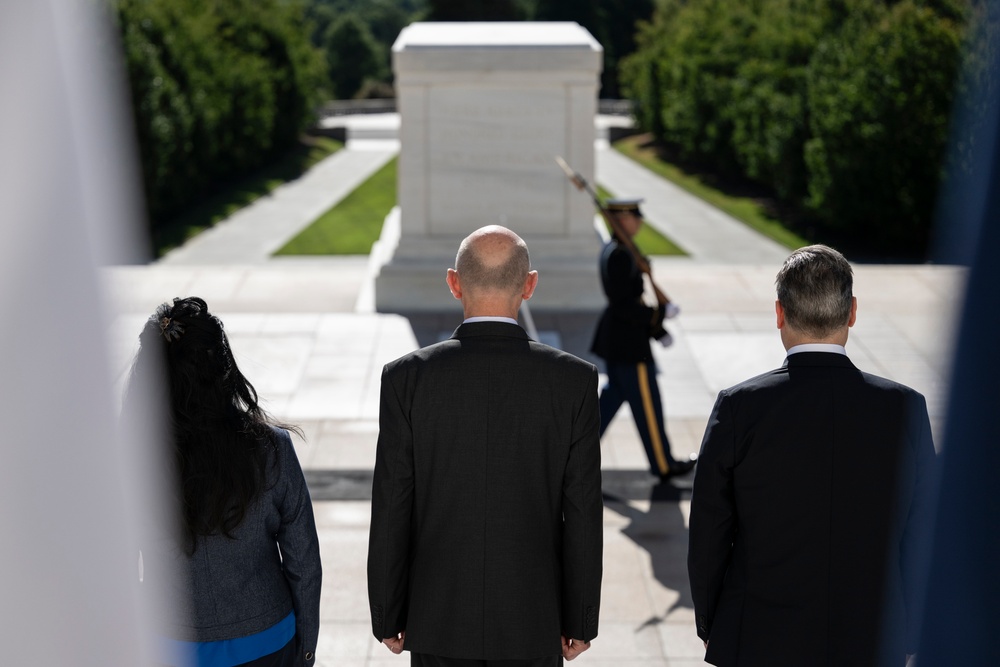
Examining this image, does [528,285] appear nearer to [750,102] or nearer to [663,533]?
[663,533]

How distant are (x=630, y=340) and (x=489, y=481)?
9.84 feet

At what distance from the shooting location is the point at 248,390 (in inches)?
112

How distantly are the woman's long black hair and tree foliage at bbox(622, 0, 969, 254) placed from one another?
14.9 m

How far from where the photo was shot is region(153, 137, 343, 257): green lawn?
19562 millimetres

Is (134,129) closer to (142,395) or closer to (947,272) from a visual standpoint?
(947,272)

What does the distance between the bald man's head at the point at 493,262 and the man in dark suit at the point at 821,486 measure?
595 mm

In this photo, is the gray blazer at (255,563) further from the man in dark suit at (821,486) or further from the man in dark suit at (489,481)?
the man in dark suit at (821,486)

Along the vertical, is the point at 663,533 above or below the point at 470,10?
above

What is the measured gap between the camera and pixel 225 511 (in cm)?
278

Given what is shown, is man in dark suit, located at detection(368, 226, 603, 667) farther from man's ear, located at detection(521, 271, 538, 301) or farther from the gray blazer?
the gray blazer

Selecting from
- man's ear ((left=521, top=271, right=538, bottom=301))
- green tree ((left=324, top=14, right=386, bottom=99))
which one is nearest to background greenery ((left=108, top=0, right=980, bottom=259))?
man's ear ((left=521, top=271, right=538, bottom=301))

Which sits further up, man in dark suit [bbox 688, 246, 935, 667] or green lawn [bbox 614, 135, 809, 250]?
man in dark suit [bbox 688, 246, 935, 667]

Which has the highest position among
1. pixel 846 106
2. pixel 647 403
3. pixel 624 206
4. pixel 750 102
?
pixel 624 206

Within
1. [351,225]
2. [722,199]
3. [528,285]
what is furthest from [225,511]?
[722,199]
